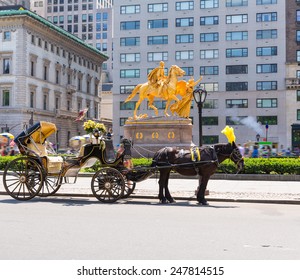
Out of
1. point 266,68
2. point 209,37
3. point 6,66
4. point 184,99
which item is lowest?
point 184,99

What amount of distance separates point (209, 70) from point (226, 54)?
362 centimetres

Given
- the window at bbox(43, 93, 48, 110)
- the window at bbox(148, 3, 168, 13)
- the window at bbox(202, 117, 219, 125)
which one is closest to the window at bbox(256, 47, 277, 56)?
the window at bbox(202, 117, 219, 125)

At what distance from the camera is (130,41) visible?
257 ft

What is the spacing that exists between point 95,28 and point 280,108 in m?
87.0

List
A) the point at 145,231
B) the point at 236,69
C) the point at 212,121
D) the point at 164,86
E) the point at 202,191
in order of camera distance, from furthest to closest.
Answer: the point at 212,121, the point at 236,69, the point at 164,86, the point at 202,191, the point at 145,231

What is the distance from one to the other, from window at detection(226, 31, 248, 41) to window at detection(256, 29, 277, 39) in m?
1.98

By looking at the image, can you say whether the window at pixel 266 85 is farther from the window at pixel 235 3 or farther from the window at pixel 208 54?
the window at pixel 235 3

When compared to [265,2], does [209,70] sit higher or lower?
lower

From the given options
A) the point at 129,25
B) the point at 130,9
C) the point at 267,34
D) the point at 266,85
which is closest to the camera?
the point at 267,34

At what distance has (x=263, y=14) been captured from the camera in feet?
240

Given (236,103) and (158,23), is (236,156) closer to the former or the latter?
(236,103)

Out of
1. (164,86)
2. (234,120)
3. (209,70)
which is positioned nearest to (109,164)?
(164,86)

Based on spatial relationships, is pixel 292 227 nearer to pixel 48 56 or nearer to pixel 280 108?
pixel 280 108

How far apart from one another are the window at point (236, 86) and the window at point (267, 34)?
299 inches
